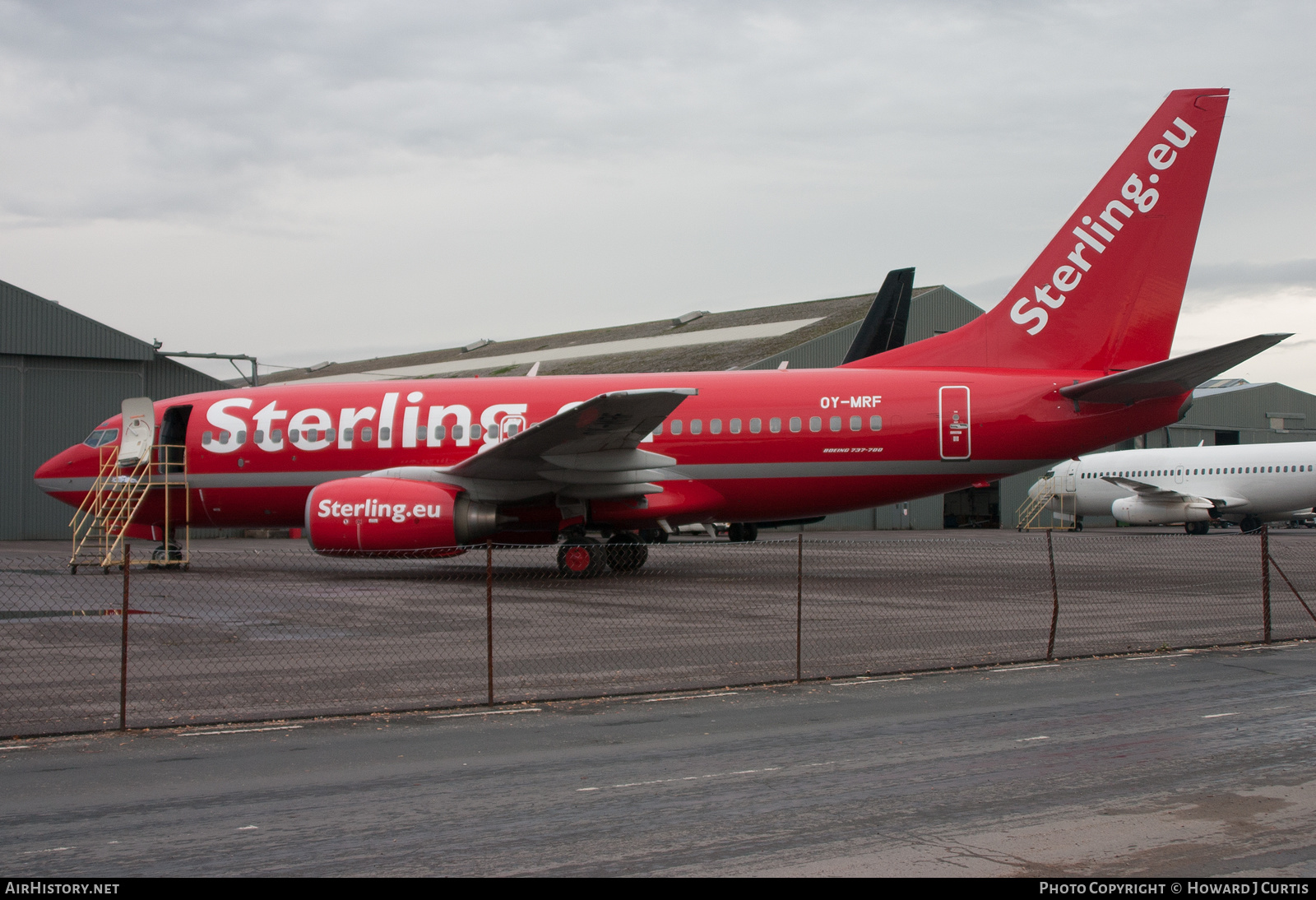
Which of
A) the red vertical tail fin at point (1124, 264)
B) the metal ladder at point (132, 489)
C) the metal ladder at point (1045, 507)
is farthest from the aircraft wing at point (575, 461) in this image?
the metal ladder at point (1045, 507)

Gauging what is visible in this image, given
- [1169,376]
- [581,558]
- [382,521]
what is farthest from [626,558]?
[1169,376]

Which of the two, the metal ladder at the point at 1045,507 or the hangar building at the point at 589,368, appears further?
the metal ladder at the point at 1045,507

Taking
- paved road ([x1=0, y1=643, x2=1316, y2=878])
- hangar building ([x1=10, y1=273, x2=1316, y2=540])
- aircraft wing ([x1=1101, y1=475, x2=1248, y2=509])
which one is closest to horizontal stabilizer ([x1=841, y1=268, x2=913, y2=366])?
hangar building ([x1=10, y1=273, x2=1316, y2=540])

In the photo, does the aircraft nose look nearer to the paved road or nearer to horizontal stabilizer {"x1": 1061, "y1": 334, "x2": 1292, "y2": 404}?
the paved road

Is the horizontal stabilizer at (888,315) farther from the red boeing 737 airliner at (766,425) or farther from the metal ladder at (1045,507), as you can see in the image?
the metal ladder at (1045,507)

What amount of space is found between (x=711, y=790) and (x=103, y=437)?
20.0m

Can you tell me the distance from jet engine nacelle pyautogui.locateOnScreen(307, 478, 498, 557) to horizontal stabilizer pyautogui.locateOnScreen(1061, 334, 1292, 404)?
10.6 m

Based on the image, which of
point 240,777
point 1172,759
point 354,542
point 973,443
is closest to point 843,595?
point 973,443

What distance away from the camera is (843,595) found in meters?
16.4

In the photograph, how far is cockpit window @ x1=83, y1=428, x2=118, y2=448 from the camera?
22.2 metres

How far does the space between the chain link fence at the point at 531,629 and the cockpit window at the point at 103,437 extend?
2.48 m

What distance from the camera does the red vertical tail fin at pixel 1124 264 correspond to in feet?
61.7

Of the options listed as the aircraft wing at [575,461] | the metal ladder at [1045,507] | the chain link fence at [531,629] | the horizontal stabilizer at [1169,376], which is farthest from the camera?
the metal ladder at [1045,507]
